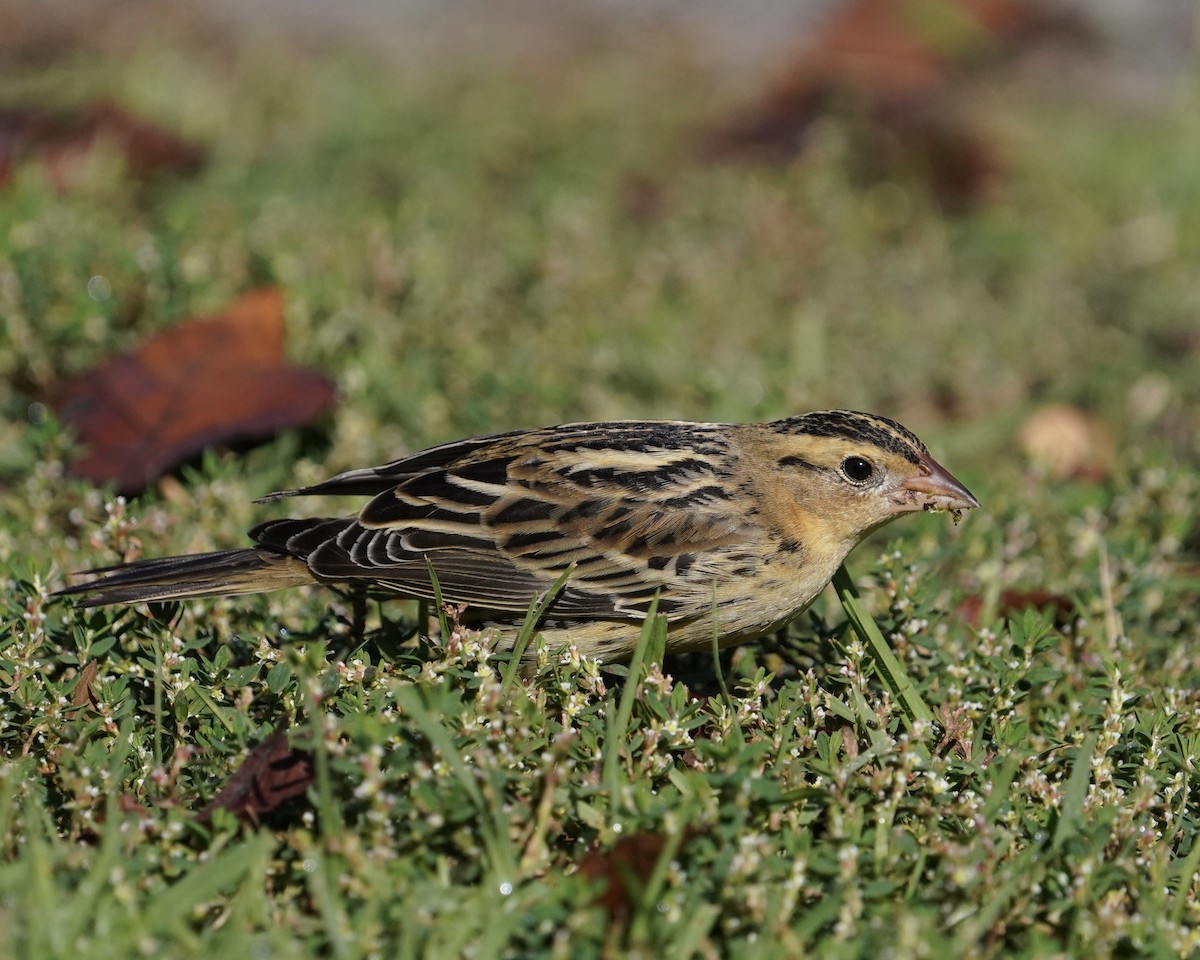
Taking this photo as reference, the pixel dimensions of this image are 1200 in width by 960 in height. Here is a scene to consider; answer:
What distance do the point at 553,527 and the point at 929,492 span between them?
3.89 feet

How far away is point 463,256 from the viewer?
320 inches

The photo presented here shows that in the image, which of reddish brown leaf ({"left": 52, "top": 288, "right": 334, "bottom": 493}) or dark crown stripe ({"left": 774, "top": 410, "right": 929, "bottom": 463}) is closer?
dark crown stripe ({"left": 774, "top": 410, "right": 929, "bottom": 463})

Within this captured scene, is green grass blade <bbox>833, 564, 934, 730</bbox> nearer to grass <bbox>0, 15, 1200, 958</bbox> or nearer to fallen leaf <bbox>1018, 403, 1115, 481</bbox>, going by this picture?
grass <bbox>0, 15, 1200, 958</bbox>

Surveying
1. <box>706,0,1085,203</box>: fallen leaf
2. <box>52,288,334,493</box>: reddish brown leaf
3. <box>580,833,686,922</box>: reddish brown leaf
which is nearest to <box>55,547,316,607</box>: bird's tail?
<box>52,288,334,493</box>: reddish brown leaf

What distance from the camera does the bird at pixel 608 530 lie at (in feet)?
14.7

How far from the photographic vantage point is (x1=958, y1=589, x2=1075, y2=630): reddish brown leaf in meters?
5.30

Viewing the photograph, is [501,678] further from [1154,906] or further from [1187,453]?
[1187,453]

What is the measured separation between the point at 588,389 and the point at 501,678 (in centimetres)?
305

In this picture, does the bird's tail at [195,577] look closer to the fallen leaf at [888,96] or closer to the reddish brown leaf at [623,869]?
the reddish brown leaf at [623,869]

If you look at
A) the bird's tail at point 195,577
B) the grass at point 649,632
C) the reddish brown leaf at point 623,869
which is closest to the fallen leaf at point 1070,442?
the grass at point 649,632

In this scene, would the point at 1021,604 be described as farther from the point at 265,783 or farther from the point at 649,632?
the point at 265,783

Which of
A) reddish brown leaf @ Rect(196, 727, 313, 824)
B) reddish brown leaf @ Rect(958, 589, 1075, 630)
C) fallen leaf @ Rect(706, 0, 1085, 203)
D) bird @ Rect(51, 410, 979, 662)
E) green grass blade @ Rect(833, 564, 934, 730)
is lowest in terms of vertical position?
reddish brown leaf @ Rect(958, 589, 1075, 630)

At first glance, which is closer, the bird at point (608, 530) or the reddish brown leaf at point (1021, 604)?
the bird at point (608, 530)

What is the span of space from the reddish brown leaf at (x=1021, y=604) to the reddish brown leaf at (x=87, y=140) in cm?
526
